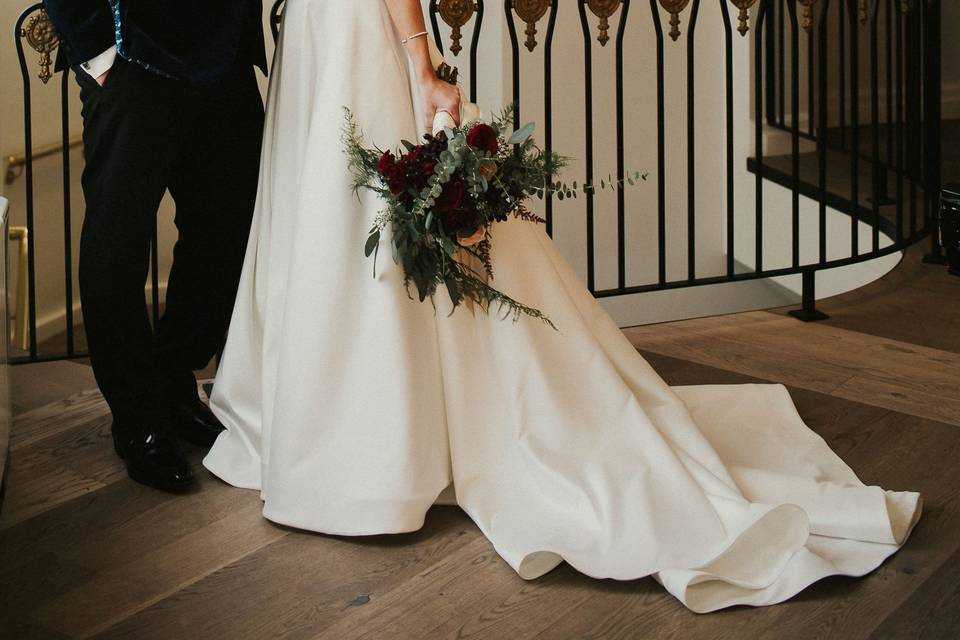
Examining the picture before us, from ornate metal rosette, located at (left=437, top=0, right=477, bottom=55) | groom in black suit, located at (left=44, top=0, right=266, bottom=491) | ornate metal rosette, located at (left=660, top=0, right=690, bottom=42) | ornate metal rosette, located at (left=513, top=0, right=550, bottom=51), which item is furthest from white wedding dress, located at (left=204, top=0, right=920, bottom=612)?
ornate metal rosette, located at (left=660, top=0, right=690, bottom=42)

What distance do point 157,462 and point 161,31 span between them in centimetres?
89

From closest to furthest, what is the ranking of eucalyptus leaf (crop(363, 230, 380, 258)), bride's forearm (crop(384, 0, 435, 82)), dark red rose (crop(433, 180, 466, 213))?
1. dark red rose (crop(433, 180, 466, 213))
2. eucalyptus leaf (crop(363, 230, 380, 258))
3. bride's forearm (crop(384, 0, 435, 82))

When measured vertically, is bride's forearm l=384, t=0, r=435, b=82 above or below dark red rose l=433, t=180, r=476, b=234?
above

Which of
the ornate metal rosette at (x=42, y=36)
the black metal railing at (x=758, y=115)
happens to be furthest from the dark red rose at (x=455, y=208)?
the ornate metal rosette at (x=42, y=36)

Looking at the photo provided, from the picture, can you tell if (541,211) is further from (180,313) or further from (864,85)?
(180,313)

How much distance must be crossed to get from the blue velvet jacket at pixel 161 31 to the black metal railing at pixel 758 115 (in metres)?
0.69

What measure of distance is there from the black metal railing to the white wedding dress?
Result: 1.59 feet

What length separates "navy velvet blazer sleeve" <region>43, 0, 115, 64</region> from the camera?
225 cm

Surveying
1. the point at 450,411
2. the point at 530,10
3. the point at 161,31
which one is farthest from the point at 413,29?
the point at 530,10

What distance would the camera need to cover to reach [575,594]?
1.94 metres

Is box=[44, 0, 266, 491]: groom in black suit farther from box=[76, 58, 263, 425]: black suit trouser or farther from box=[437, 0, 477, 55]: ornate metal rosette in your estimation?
box=[437, 0, 477, 55]: ornate metal rosette

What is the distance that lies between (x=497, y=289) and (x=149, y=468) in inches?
33.1

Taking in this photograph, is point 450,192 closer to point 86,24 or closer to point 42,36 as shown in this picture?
point 86,24

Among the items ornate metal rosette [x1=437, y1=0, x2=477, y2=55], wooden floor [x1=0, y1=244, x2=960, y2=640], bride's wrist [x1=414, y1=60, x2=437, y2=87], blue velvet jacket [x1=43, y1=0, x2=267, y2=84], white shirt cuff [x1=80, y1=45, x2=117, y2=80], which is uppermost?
ornate metal rosette [x1=437, y1=0, x2=477, y2=55]
